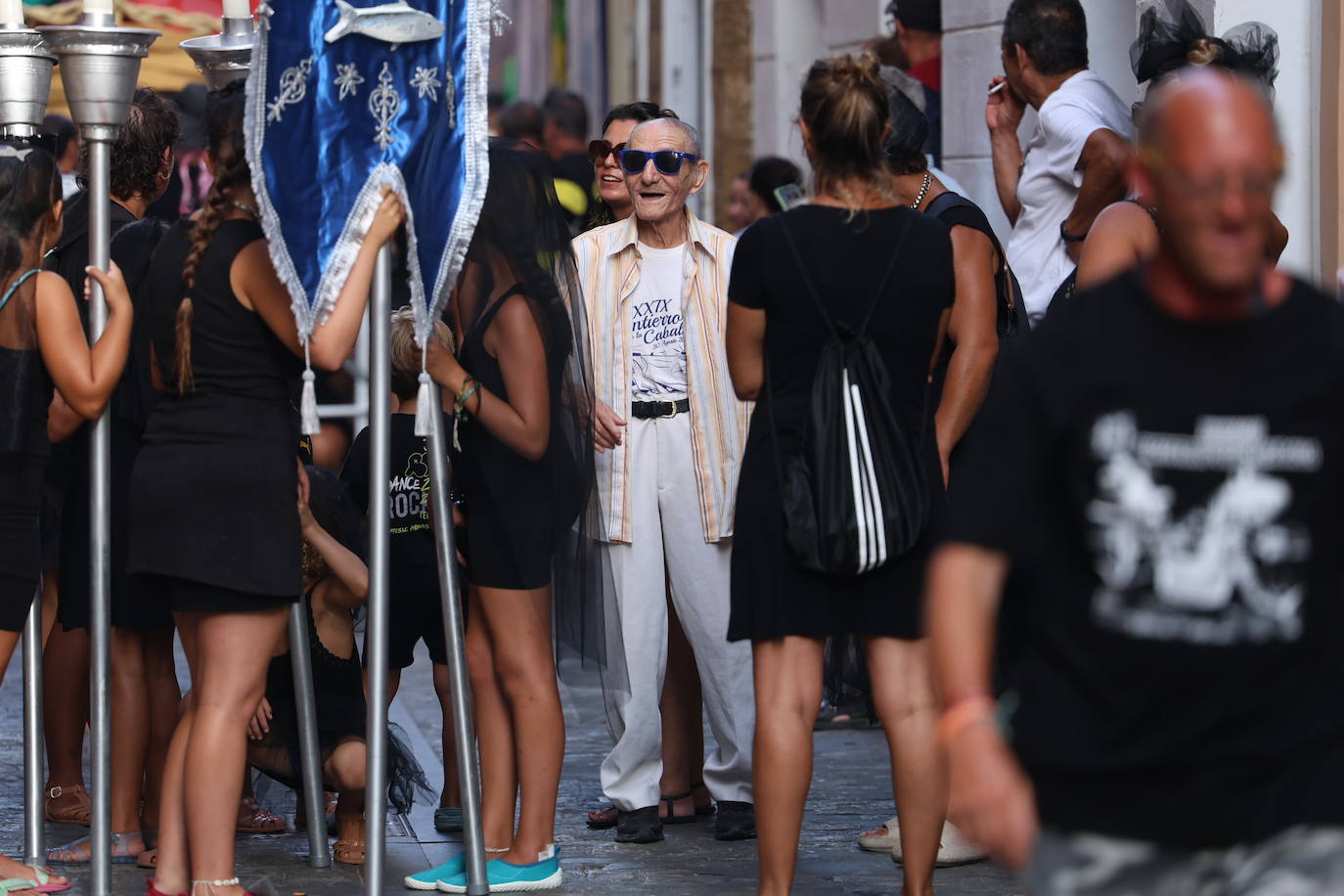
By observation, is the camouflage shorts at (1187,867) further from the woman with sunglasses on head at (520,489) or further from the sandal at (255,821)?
the sandal at (255,821)

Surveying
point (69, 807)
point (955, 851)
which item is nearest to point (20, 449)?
point (69, 807)

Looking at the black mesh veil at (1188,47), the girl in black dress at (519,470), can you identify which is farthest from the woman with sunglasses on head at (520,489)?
the black mesh veil at (1188,47)

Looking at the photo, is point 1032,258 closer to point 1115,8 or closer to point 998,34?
point 1115,8

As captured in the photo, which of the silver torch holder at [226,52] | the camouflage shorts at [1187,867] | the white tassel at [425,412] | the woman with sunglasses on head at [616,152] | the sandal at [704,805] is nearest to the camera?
the camouflage shorts at [1187,867]

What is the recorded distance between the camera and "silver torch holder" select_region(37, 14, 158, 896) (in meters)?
4.58

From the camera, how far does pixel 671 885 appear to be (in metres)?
5.16

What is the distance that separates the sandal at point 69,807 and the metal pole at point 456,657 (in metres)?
1.70

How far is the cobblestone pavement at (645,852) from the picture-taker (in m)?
5.14

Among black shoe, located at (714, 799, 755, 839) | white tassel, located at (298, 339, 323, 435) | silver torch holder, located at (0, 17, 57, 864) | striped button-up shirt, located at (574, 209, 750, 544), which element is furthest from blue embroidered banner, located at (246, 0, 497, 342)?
black shoe, located at (714, 799, 755, 839)

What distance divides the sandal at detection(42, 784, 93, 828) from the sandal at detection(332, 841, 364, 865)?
37.4 inches

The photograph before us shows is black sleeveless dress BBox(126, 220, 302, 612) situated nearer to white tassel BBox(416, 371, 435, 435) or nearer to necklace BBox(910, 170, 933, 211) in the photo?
white tassel BBox(416, 371, 435, 435)

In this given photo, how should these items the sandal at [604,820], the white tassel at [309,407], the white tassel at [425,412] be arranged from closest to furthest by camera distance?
1. the white tassel at [309,407]
2. the white tassel at [425,412]
3. the sandal at [604,820]

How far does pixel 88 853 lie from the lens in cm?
534

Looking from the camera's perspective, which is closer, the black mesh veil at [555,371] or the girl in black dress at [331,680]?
the black mesh veil at [555,371]
